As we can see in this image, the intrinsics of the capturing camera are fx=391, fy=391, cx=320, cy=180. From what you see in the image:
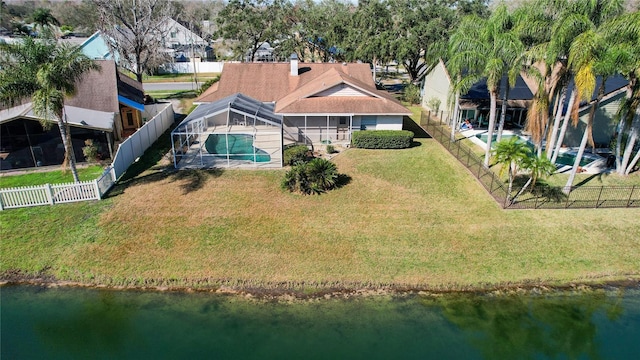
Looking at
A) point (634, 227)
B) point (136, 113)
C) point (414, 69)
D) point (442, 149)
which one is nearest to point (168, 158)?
point (136, 113)

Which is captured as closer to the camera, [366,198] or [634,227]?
[634,227]

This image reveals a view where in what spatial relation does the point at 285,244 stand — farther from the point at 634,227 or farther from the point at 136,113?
the point at 136,113

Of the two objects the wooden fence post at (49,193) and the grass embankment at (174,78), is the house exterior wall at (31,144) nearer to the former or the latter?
the wooden fence post at (49,193)

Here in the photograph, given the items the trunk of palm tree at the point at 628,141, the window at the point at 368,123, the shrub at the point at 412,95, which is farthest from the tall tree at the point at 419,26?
the trunk of palm tree at the point at 628,141

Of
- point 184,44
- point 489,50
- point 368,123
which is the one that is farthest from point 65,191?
point 184,44

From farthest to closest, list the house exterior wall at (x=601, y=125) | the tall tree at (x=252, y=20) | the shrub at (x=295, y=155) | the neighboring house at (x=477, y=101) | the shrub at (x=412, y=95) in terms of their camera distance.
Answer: the tall tree at (x=252, y=20) → the shrub at (x=412, y=95) → the neighboring house at (x=477, y=101) → the house exterior wall at (x=601, y=125) → the shrub at (x=295, y=155)

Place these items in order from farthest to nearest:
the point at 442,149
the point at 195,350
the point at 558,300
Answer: the point at 442,149
the point at 558,300
the point at 195,350
